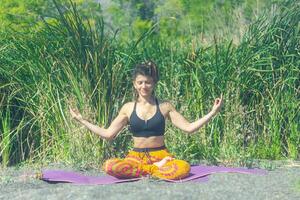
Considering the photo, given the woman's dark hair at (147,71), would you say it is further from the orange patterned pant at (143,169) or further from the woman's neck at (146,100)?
the orange patterned pant at (143,169)

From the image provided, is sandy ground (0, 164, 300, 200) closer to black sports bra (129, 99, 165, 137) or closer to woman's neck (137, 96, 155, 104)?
black sports bra (129, 99, 165, 137)

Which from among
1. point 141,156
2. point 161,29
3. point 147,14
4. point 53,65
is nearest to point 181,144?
point 141,156

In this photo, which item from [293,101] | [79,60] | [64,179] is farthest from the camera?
[293,101]

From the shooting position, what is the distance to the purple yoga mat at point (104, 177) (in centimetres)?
610

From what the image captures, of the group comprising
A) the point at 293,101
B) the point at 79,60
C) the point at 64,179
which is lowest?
the point at 64,179

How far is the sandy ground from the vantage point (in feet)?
17.3

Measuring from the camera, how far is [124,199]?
5.12 m

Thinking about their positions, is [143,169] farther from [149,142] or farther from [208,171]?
[208,171]

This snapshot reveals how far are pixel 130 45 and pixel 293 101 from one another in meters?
1.94

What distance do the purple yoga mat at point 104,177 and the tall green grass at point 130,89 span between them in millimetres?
422

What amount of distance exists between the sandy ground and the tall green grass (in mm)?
862

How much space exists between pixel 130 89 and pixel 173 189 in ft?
7.59

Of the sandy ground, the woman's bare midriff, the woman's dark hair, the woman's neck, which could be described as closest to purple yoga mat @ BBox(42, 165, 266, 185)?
the sandy ground

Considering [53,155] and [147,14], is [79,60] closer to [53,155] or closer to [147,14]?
[53,155]
